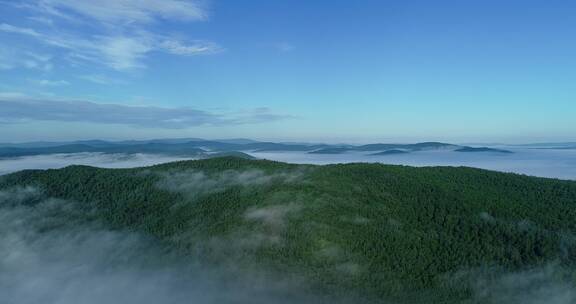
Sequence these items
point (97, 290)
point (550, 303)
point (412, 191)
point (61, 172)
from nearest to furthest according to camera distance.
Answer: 1. point (550, 303)
2. point (97, 290)
3. point (412, 191)
4. point (61, 172)

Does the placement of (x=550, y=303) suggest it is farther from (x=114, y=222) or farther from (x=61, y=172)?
(x=61, y=172)

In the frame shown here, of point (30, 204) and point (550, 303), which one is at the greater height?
point (30, 204)

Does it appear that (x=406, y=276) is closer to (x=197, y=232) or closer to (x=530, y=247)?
(x=530, y=247)

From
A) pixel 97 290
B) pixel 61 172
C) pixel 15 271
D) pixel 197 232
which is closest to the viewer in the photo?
pixel 97 290

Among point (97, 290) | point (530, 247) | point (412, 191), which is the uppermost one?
point (412, 191)

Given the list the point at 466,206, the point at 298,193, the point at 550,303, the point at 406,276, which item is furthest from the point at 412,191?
the point at 550,303

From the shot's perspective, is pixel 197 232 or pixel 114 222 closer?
pixel 197 232
